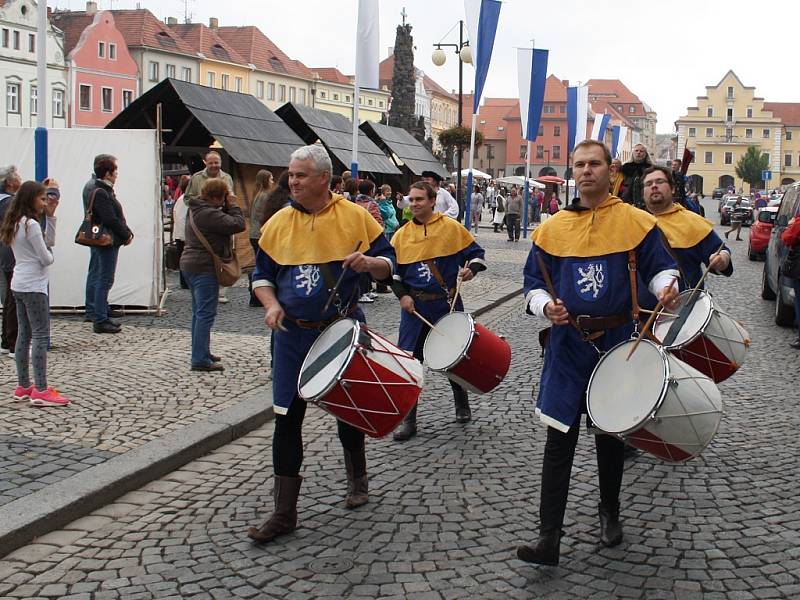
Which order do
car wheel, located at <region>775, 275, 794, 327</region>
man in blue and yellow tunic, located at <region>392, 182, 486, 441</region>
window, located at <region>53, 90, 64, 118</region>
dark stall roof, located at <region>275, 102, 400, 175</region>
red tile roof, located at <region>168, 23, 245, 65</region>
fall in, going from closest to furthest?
man in blue and yellow tunic, located at <region>392, 182, 486, 441</region>, car wheel, located at <region>775, 275, 794, 327</region>, dark stall roof, located at <region>275, 102, 400, 175</region>, window, located at <region>53, 90, 64, 118</region>, red tile roof, located at <region>168, 23, 245, 65</region>

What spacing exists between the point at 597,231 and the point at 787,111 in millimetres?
158024

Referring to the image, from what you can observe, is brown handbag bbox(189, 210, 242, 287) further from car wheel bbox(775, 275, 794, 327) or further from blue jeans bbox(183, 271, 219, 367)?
car wheel bbox(775, 275, 794, 327)

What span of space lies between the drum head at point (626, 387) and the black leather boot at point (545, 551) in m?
0.60

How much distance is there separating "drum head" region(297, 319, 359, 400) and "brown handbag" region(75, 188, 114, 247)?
6.78 metres

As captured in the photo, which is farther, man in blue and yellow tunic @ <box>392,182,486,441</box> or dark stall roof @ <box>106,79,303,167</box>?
dark stall roof @ <box>106,79,303,167</box>

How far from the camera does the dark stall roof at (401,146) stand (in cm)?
2711

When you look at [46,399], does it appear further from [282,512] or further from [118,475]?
[282,512]

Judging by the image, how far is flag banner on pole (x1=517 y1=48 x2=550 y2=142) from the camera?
26.1 m

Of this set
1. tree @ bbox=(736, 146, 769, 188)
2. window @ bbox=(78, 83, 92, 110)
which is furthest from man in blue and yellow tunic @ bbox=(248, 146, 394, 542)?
tree @ bbox=(736, 146, 769, 188)

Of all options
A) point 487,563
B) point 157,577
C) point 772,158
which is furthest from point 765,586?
point 772,158

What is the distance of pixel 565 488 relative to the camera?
A: 4.41 meters

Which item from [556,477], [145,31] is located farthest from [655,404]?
[145,31]

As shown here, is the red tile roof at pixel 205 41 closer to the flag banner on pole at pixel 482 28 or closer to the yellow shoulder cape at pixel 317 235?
the flag banner on pole at pixel 482 28

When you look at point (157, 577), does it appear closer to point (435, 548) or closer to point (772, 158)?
point (435, 548)
